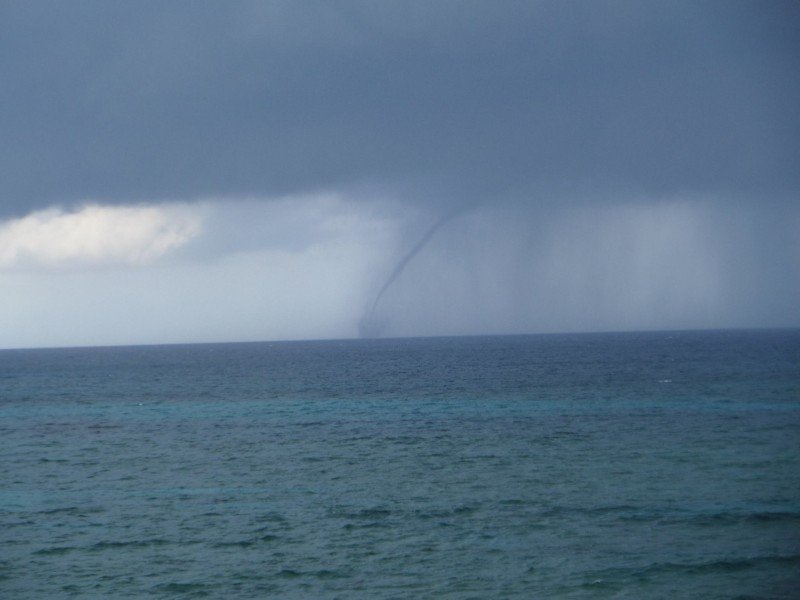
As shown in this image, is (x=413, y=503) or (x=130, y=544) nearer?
(x=130, y=544)

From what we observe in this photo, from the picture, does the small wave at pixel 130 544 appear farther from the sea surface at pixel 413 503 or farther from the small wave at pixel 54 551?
the small wave at pixel 54 551

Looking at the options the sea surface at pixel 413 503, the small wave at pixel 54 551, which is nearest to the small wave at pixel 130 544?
the sea surface at pixel 413 503

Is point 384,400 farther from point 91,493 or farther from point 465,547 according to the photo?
point 465,547

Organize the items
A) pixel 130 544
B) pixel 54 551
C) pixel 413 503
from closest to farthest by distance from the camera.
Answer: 1. pixel 54 551
2. pixel 130 544
3. pixel 413 503

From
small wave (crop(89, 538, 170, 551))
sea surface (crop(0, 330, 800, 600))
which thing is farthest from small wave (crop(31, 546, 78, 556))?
small wave (crop(89, 538, 170, 551))

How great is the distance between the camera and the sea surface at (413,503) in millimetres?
21516

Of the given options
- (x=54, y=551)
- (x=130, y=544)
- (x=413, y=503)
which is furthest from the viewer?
(x=413, y=503)

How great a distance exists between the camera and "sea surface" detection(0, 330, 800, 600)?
21.5 metres

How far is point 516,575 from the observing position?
21453 millimetres

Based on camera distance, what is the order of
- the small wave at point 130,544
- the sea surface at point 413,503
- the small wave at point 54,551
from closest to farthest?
the sea surface at point 413,503 → the small wave at point 54,551 → the small wave at point 130,544

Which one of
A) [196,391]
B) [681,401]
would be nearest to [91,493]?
[681,401]

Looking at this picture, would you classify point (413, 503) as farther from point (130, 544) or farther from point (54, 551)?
point (54, 551)

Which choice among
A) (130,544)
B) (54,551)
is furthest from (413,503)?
(54,551)

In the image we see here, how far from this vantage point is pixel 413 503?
97.8 ft
